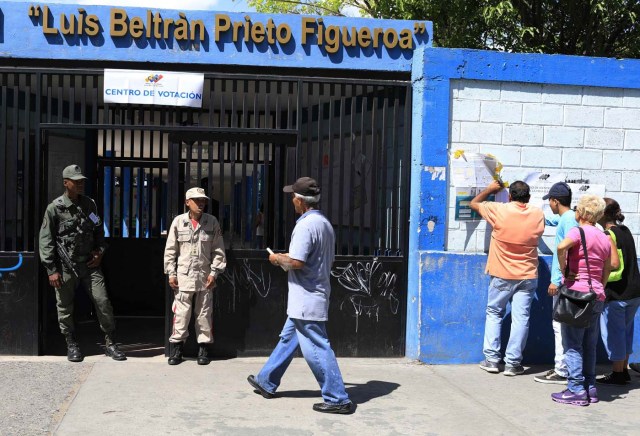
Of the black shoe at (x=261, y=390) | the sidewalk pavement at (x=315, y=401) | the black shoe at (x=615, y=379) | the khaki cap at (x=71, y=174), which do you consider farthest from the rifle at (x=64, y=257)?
the black shoe at (x=615, y=379)

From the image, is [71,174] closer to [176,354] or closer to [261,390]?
[176,354]

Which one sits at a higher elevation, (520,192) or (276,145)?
(276,145)

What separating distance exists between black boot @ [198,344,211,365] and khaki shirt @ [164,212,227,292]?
57 centimetres

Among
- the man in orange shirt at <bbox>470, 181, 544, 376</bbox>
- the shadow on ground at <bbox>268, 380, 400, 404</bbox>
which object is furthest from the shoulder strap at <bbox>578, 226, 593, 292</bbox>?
the shadow on ground at <bbox>268, 380, 400, 404</bbox>

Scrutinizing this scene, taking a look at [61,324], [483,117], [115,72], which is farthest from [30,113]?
[483,117]

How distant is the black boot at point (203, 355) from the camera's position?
23.6ft

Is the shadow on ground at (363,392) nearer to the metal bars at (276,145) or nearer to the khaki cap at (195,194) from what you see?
the metal bars at (276,145)

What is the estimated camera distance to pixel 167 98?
7391 mm

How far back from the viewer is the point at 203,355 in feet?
23.7

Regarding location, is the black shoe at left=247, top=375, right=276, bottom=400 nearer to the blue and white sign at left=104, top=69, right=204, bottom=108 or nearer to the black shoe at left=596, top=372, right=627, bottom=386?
the blue and white sign at left=104, top=69, right=204, bottom=108

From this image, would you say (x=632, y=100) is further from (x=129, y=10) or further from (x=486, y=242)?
(x=129, y=10)

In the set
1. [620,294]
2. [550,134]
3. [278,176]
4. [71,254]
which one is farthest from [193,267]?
[620,294]

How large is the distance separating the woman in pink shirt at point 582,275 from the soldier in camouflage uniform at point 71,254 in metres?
4.09

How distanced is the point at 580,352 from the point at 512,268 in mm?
1076
